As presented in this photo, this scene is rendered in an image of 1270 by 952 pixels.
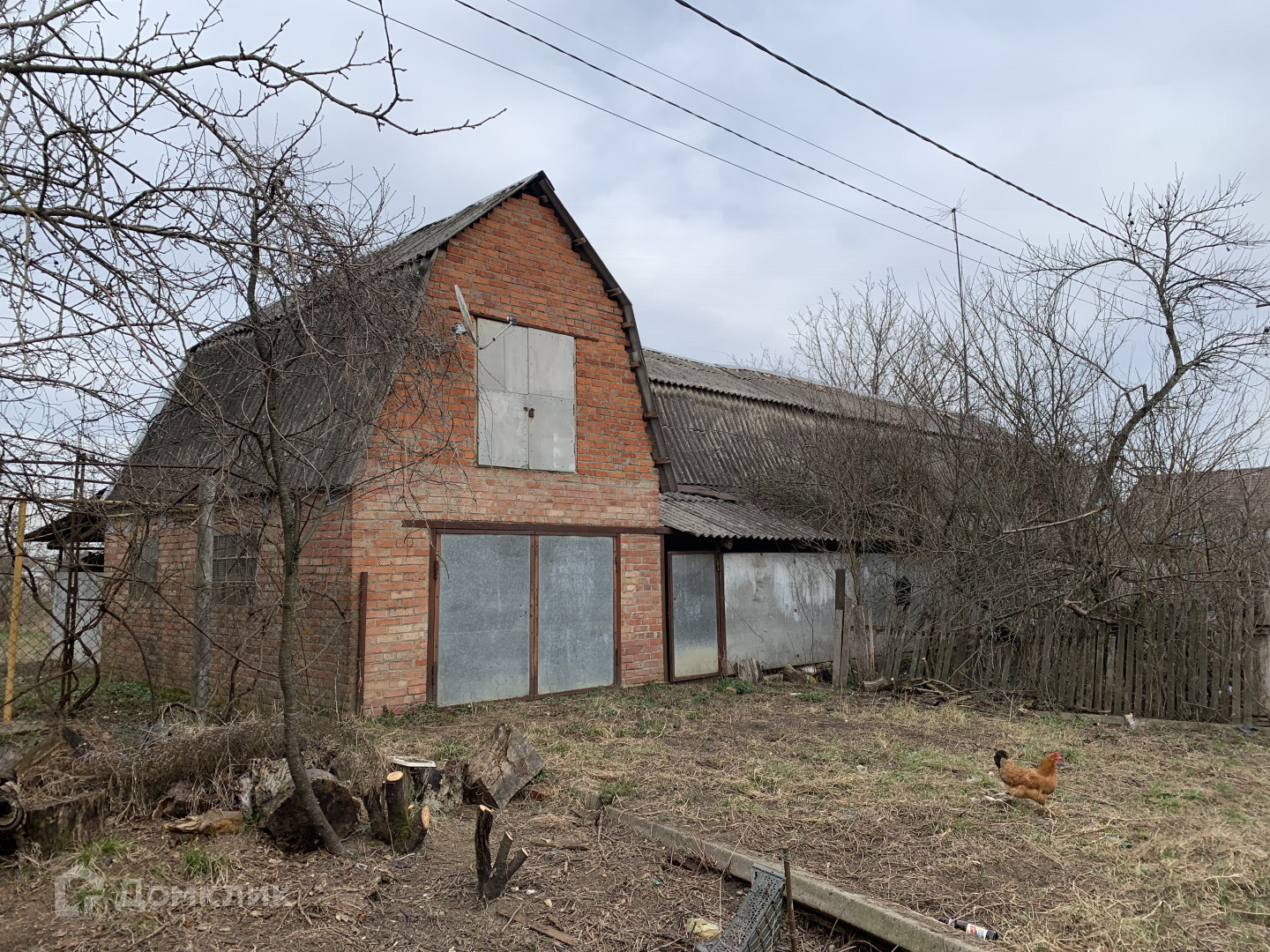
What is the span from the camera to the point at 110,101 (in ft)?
11.4

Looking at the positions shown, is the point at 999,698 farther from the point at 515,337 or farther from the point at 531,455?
the point at 515,337

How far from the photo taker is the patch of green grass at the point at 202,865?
4.28 metres

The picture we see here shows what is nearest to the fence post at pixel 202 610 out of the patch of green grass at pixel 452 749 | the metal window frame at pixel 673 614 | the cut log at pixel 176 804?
the cut log at pixel 176 804

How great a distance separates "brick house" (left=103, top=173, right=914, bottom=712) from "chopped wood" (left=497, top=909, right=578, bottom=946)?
428cm

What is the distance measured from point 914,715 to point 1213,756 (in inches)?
115

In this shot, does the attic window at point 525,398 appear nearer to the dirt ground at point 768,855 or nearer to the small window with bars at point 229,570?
the small window with bars at point 229,570

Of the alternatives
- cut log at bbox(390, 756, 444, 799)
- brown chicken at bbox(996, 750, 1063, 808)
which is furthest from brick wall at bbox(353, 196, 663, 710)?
brown chicken at bbox(996, 750, 1063, 808)

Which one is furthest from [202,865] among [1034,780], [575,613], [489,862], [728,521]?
[728,521]

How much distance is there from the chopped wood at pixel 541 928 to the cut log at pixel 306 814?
4.04ft

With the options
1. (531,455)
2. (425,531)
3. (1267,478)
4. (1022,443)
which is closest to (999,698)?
(1022,443)

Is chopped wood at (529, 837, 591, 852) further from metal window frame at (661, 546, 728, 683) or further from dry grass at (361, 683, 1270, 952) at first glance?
metal window frame at (661, 546, 728, 683)

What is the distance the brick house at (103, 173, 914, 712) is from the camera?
29.9 ft

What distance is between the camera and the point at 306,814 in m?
4.68

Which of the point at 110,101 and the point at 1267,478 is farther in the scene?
the point at 1267,478
